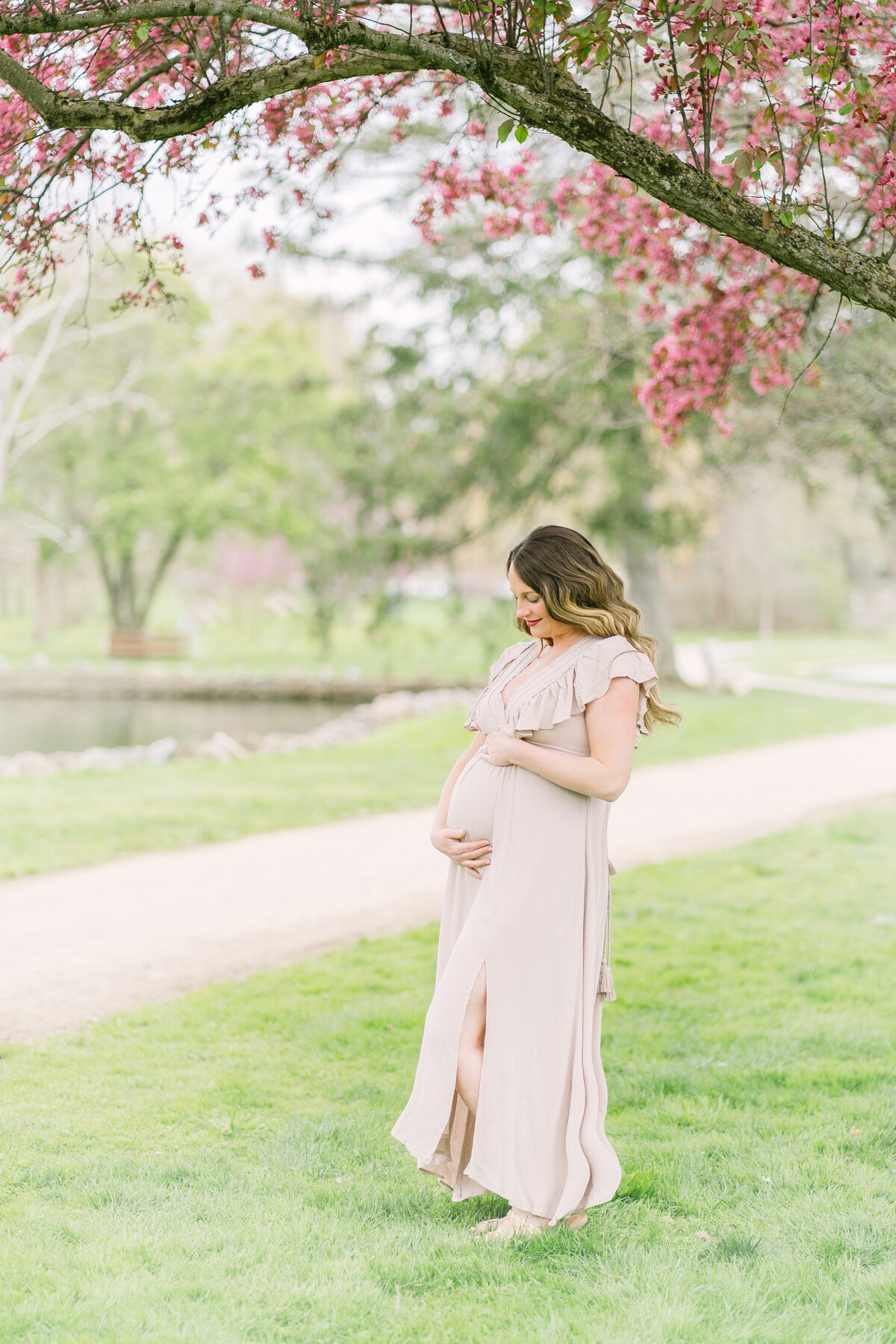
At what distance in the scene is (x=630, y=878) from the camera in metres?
8.49

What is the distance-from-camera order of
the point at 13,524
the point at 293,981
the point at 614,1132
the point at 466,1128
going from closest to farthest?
the point at 466,1128
the point at 614,1132
the point at 293,981
the point at 13,524

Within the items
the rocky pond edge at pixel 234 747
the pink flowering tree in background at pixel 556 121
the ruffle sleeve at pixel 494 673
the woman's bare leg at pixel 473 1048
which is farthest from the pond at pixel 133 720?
the woman's bare leg at pixel 473 1048

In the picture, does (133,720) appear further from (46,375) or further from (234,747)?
(46,375)

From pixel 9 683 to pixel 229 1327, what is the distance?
26017 millimetres

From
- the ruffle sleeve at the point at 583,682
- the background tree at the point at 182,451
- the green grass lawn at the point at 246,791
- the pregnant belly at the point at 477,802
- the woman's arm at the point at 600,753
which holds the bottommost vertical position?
the green grass lawn at the point at 246,791

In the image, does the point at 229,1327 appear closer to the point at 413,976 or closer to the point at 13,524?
the point at 413,976

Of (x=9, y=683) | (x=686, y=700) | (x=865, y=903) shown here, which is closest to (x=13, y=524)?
(x=9, y=683)

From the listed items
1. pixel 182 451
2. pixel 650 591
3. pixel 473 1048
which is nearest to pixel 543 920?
pixel 473 1048

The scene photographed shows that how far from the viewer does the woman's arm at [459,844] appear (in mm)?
3480

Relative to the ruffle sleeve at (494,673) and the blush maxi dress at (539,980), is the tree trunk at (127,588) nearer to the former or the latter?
the ruffle sleeve at (494,673)

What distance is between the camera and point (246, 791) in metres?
11.7

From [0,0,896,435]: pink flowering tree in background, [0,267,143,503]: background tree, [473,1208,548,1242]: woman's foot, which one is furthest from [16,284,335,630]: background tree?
[473,1208,548,1242]: woman's foot

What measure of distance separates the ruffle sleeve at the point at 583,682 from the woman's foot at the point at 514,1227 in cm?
135

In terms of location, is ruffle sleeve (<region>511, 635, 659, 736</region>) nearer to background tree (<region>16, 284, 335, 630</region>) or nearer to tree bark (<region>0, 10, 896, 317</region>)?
tree bark (<region>0, 10, 896, 317</region>)
